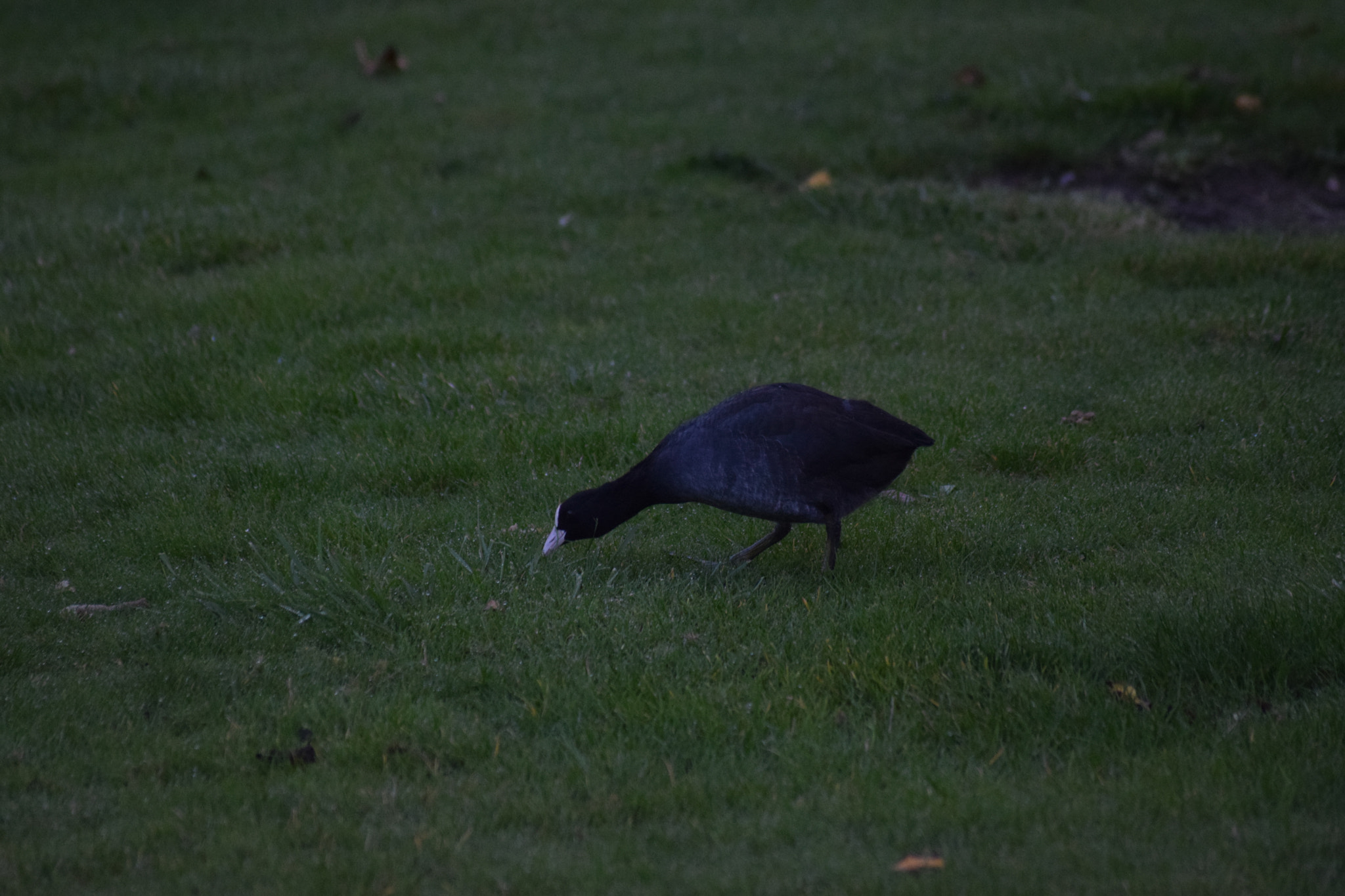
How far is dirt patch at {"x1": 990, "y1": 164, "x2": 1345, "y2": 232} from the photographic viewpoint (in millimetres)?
11195

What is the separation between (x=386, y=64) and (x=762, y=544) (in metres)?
11.7

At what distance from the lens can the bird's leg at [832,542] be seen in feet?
19.0

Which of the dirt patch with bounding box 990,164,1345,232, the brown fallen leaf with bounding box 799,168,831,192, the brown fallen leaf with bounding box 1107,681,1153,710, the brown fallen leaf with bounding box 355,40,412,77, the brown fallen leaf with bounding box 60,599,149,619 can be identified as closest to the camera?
the brown fallen leaf with bounding box 1107,681,1153,710

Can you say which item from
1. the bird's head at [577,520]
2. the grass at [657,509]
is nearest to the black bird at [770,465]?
the bird's head at [577,520]

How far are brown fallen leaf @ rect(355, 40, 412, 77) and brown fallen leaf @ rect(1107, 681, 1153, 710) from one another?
44.0 feet

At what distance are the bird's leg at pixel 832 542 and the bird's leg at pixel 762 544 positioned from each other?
331 mm

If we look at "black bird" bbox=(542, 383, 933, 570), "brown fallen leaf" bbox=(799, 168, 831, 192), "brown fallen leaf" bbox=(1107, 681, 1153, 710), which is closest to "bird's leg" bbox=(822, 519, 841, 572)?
"black bird" bbox=(542, 383, 933, 570)

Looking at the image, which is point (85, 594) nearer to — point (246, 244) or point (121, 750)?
point (121, 750)

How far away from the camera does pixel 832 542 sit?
585cm

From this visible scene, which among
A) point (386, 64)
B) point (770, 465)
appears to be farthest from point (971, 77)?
point (770, 465)

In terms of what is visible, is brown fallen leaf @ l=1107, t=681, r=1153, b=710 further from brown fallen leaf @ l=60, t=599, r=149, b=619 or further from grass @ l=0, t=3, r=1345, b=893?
brown fallen leaf @ l=60, t=599, r=149, b=619

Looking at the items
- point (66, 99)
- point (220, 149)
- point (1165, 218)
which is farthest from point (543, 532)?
point (66, 99)

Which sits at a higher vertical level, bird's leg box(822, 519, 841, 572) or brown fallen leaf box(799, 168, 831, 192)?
brown fallen leaf box(799, 168, 831, 192)

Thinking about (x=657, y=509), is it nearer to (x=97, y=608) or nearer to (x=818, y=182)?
(x=97, y=608)
